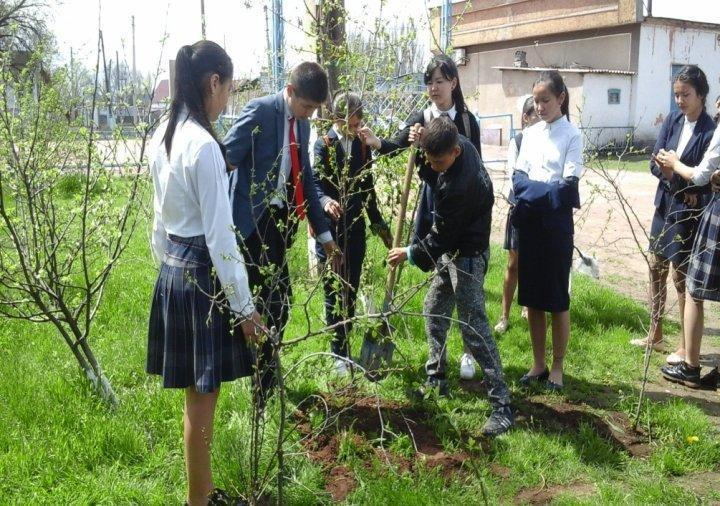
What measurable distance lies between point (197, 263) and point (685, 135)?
3563mm

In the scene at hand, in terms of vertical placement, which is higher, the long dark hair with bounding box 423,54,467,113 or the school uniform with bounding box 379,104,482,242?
the long dark hair with bounding box 423,54,467,113

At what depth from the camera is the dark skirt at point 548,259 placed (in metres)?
4.08

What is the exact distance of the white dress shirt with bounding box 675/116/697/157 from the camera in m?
4.60

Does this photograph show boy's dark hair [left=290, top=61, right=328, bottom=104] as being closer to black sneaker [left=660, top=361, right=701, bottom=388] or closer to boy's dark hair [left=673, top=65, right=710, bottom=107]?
boy's dark hair [left=673, top=65, right=710, bottom=107]

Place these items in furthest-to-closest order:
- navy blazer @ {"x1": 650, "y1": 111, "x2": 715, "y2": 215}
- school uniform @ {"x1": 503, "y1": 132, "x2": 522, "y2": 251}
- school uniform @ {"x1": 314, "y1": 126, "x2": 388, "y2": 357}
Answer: school uniform @ {"x1": 503, "y1": 132, "x2": 522, "y2": 251} → navy blazer @ {"x1": 650, "y1": 111, "x2": 715, "y2": 215} → school uniform @ {"x1": 314, "y1": 126, "x2": 388, "y2": 357}

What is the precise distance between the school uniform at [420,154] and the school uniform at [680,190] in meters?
1.39

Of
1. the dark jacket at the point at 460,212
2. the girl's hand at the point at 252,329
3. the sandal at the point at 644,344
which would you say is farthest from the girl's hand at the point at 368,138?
the sandal at the point at 644,344

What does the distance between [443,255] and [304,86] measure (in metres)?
1.22

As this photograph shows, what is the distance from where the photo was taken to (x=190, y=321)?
8.62ft

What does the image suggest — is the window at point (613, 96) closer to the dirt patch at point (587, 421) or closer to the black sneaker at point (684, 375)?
the black sneaker at point (684, 375)

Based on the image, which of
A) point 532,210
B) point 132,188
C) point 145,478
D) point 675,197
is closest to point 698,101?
point 675,197

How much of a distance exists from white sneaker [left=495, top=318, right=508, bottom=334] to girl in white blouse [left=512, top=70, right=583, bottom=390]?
107 cm

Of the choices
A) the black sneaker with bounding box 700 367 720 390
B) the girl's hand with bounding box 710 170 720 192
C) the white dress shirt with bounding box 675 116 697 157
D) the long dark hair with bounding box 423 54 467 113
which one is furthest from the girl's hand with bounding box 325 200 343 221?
the black sneaker with bounding box 700 367 720 390

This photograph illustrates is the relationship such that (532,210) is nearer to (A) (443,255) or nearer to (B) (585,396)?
(A) (443,255)
